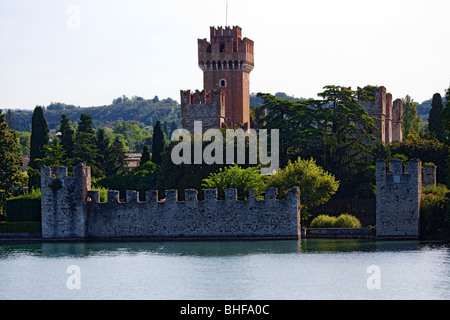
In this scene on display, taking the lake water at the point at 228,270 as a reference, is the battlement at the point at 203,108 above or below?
above

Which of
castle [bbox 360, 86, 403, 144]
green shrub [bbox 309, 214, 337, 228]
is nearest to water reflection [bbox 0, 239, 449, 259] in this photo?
green shrub [bbox 309, 214, 337, 228]

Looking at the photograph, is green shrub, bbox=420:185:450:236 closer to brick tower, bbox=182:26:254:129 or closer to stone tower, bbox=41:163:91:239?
stone tower, bbox=41:163:91:239

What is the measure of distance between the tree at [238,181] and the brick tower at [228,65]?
1808 cm

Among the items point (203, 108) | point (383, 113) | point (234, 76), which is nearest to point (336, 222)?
point (203, 108)

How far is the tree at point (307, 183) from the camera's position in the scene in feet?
179

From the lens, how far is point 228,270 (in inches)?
1677

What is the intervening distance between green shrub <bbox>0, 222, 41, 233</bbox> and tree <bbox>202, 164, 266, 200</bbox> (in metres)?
8.50

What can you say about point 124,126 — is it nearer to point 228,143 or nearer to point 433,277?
point 228,143

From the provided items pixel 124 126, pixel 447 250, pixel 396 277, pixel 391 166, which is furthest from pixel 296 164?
pixel 124 126

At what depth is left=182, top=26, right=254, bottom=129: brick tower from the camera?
73688 millimetres

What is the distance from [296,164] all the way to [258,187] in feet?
7.62

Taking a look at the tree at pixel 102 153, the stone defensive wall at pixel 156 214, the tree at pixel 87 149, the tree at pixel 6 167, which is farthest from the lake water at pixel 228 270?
the tree at pixel 102 153

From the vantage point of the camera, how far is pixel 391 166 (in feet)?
164

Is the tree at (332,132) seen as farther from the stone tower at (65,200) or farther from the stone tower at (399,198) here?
the stone tower at (65,200)
